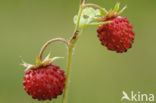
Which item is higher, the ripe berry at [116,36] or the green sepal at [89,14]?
the green sepal at [89,14]

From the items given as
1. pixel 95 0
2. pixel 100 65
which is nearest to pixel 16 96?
→ pixel 100 65

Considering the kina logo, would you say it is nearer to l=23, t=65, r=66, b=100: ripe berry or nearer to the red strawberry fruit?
the red strawberry fruit

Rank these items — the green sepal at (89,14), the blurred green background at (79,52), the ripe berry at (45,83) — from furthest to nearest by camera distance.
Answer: the blurred green background at (79,52) → the green sepal at (89,14) → the ripe berry at (45,83)

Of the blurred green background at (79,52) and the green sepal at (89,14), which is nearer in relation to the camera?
the green sepal at (89,14)

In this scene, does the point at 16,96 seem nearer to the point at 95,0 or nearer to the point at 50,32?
the point at 50,32

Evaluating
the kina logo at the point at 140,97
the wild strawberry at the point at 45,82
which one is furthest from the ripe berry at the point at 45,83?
the kina logo at the point at 140,97

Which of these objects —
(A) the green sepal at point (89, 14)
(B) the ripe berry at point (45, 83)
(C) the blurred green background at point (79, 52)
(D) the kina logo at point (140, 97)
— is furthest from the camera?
(C) the blurred green background at point (79, 52)

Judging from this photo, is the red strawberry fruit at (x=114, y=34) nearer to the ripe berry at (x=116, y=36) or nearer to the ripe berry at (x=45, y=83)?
the ripe berry at (x=116, y=36)

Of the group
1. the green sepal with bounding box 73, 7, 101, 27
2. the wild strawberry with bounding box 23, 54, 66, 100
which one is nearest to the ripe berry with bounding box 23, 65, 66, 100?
the wild strawberry with bounding box 23, 54, 66, 100

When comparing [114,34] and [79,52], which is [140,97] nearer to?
[79,52]
